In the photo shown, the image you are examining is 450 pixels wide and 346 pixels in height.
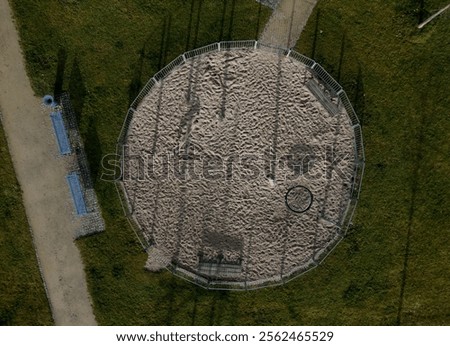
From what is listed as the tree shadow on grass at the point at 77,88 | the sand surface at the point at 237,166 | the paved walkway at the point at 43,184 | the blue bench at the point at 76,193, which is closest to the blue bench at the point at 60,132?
the paved walkway at the point at 43,184

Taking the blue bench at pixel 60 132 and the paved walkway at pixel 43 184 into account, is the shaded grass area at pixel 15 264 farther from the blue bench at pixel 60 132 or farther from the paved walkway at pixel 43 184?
the blue bench at pixel 60 132

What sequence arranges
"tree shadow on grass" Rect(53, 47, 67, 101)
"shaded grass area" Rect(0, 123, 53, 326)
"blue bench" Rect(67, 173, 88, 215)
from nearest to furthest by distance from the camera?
"tree shadow on grass" Rect(53, 47, 67, 101)
"blue bench" Rect(67, 173, 88, 215)
"shaded grass area" Rect(0, 123, 53, 326)

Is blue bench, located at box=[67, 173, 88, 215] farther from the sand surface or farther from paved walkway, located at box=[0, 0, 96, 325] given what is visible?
the sand surface

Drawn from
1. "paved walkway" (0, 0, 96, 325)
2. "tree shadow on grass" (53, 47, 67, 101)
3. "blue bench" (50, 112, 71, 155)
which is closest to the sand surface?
"blue bench" (50, 112, 71, 155)

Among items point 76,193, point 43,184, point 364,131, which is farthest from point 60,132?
point 364,131

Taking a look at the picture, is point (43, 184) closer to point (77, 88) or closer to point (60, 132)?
point (60, 132)
